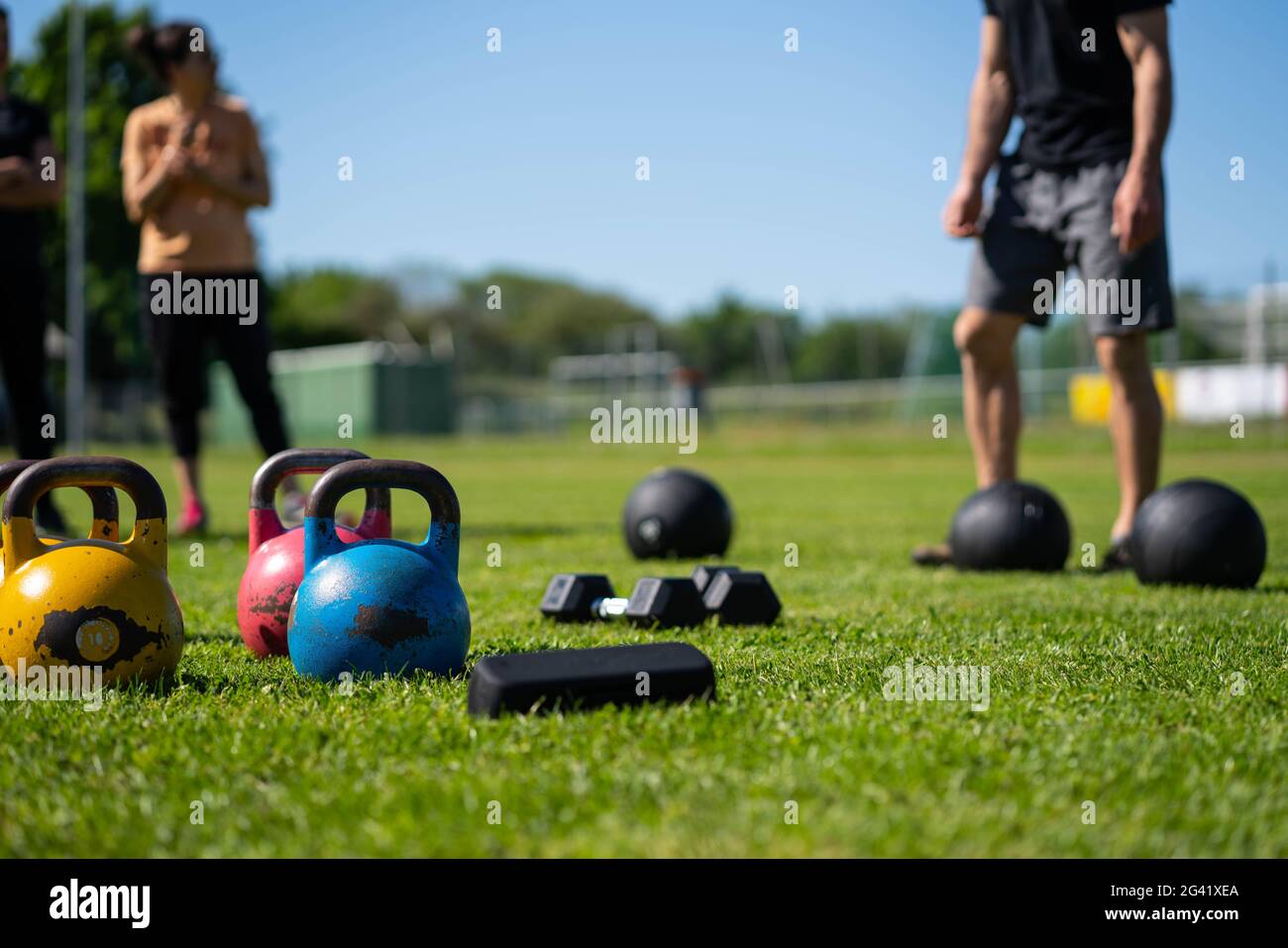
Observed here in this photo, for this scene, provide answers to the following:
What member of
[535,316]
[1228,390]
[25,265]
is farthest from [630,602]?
[535,316]

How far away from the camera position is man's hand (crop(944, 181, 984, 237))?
18.8ft

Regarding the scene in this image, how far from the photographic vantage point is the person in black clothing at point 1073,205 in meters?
5.15

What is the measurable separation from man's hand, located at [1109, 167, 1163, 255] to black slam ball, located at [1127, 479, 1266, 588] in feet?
3.35

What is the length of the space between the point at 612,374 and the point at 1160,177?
43.9 m

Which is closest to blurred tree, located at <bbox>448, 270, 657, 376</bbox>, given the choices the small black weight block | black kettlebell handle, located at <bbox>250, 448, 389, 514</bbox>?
black kettlebell handle, located at <bbox>250, 448, 389, 514</bbox>

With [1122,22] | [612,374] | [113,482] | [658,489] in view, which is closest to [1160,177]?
[1122,22]

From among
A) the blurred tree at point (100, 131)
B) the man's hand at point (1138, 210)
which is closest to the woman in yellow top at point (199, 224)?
the man's hand at point (1138, 210)

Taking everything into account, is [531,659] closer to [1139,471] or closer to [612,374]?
[1139,471]

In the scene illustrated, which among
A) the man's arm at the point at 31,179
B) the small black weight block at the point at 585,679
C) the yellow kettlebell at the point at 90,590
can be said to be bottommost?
the small black weight block at the point at 585,679

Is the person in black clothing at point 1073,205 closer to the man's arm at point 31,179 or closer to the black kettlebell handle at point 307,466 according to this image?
the black kettlebell handle at point 307,466

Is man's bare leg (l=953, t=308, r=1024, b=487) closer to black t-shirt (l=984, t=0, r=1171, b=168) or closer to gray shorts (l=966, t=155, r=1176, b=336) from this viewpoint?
gray shorts (l=966, t=155, r=1176, b=336)

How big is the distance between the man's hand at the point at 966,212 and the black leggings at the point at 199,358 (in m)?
3.62

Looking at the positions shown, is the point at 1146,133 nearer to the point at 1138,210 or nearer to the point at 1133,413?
the point at 1138,210

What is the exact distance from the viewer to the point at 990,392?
5914 mm
